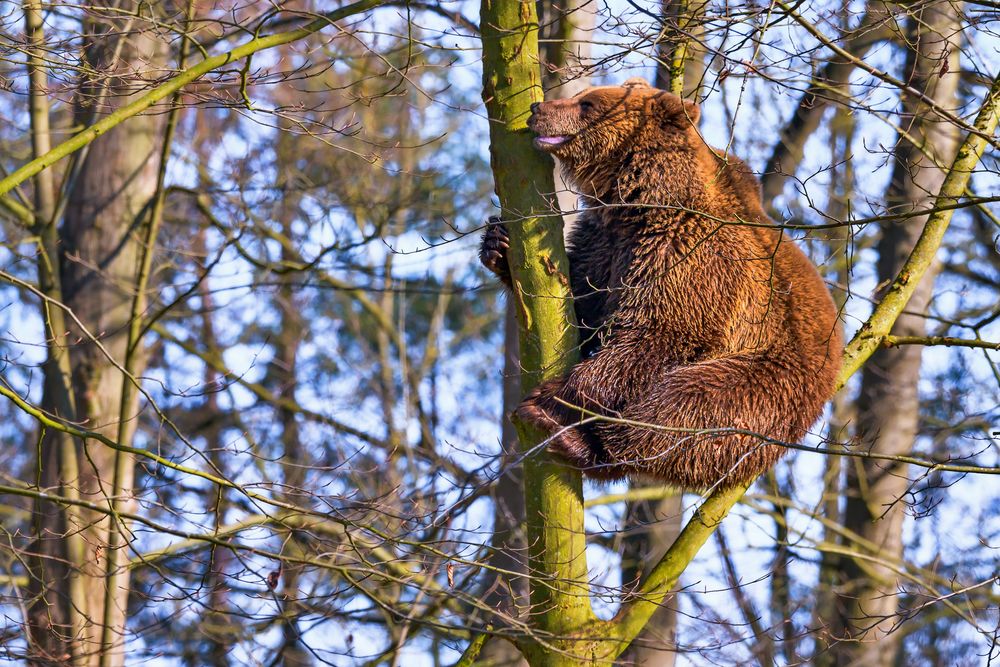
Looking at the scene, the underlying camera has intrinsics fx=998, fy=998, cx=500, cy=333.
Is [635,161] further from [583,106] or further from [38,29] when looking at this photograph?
[38,29]

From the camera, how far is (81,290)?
725 cm

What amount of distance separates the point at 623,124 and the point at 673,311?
1037 mm

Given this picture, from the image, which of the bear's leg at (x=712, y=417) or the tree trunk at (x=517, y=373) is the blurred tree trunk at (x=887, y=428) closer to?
the tree trunk at (x=517, y=373)

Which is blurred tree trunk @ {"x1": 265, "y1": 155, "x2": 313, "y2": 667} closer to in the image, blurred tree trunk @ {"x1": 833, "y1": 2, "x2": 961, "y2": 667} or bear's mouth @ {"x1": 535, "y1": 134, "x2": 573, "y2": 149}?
bear's mouth @ {"x1": 535, "y1": 134, "x2": 573, "y2": 149}

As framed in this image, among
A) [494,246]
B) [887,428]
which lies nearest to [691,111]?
[494,246]

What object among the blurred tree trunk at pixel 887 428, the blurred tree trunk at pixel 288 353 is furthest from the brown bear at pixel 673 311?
the blurred tree trunk at pixel 887 428

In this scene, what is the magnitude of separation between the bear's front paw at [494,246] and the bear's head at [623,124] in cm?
53

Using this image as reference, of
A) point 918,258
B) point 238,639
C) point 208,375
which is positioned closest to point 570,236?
point 918,258

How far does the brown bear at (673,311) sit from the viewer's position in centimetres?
450

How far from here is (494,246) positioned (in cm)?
473

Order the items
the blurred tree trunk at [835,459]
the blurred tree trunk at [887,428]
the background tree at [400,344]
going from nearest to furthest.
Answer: the background tree at [400,344] < the blurred tree trunk at [887,428] < the blurred tree trunk at [835,459]

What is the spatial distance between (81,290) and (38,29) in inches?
123

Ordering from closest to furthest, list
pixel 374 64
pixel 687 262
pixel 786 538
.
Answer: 1. pixel 687 262
2. pixel 786 538
3. pixel 374 64

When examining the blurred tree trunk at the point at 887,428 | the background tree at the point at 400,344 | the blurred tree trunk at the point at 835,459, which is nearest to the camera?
the background tree at the point at 400,344
